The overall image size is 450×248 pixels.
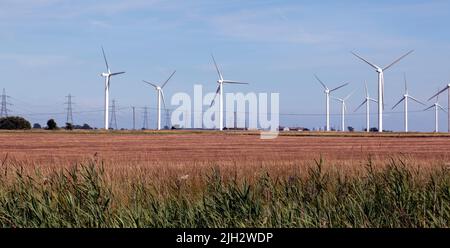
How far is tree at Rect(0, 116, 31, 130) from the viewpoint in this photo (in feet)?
529

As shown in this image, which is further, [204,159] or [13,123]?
[13,123]

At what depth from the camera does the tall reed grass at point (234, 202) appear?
14.5 m

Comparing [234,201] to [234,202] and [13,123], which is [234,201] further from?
[13,123]

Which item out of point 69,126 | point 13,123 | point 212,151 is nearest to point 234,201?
point 212,151

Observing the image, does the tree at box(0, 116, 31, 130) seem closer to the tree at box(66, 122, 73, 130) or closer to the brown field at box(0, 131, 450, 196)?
the tree at box(66, 122, 73, 130)

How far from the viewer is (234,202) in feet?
50.0

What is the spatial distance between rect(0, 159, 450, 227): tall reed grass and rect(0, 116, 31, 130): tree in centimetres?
14873

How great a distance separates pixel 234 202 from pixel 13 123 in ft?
506

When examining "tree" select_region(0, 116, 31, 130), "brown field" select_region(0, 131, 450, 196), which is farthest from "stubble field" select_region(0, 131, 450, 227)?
"tree" select_region(0, 116, 31, 130)
